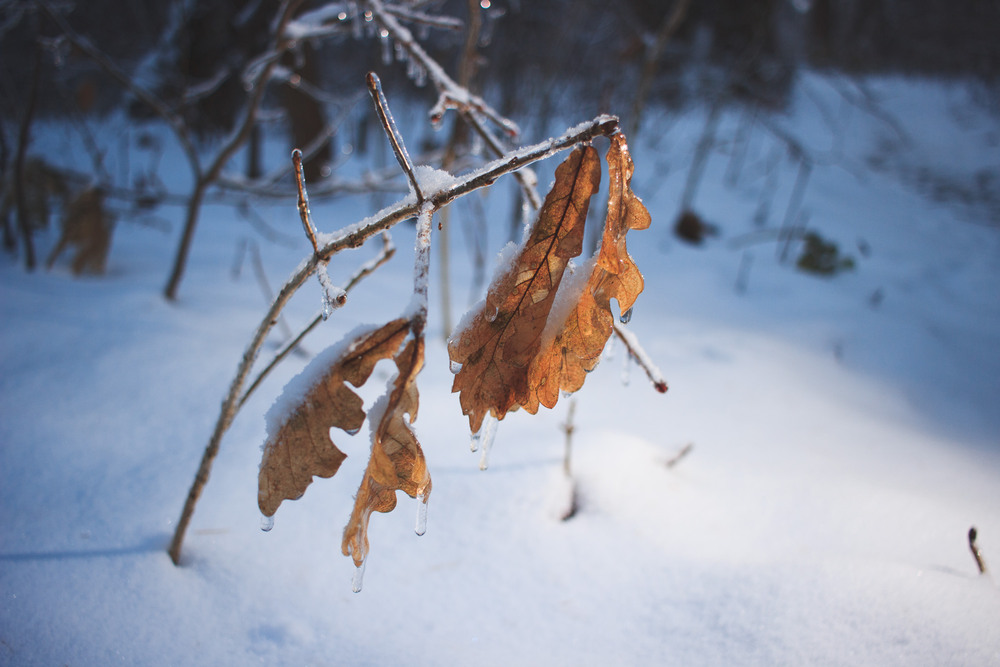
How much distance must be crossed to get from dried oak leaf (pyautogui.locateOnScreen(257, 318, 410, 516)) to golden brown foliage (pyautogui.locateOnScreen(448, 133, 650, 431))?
77mm

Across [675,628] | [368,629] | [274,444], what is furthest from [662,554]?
[274,444]

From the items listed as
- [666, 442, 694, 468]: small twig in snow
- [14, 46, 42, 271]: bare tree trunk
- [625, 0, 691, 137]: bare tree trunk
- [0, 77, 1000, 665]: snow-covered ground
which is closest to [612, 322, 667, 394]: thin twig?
[0, 77, 1000, 665]: snow-covered ground

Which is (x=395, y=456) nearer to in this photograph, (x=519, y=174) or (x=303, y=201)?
(x=303, y=201)

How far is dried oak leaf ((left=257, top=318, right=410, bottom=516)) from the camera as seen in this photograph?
454 millimetres

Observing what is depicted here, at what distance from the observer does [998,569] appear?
31.1 inches

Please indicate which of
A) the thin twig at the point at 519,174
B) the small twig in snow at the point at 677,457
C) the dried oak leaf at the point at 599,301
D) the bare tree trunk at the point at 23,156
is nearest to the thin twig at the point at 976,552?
the small twig in snow at the point at 677,457

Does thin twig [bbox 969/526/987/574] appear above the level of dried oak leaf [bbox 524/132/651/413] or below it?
below

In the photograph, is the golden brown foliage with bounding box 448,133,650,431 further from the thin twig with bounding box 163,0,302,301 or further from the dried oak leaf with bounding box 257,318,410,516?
the thin twig with bounding box 163,0,302,301

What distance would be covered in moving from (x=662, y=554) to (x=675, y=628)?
14 cm

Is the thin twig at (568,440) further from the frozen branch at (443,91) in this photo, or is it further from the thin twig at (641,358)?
the frozen branch at (443,91)

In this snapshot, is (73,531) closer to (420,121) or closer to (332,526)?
(332,526)

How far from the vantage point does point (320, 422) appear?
1.58 ft

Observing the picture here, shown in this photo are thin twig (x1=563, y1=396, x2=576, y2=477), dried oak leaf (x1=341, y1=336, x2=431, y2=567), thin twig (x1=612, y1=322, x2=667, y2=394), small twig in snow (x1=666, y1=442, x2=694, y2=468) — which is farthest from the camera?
small twig in snow (x1=666, y1=442, x2=694, y2=468)

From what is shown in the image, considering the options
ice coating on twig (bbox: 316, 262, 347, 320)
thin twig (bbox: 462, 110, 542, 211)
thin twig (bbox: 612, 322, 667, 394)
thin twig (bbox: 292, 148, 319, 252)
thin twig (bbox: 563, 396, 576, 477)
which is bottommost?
thin twig (bbox: 563, 396, 576, 477)
